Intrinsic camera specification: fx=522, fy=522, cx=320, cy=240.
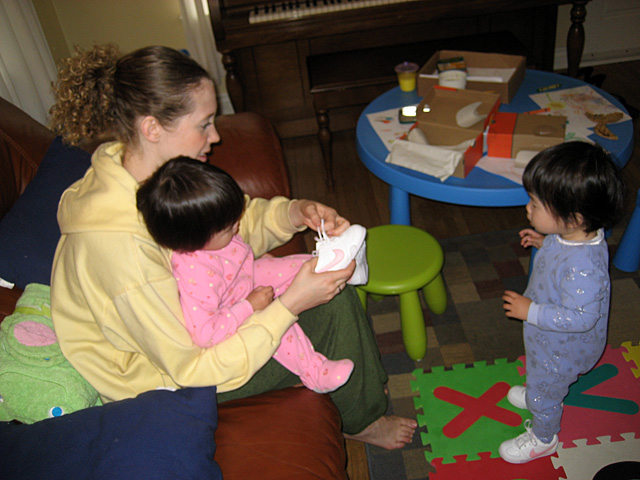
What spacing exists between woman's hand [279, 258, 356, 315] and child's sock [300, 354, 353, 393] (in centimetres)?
16

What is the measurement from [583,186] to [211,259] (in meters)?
0.88

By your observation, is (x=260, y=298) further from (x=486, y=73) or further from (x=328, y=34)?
(x=328, y=34)

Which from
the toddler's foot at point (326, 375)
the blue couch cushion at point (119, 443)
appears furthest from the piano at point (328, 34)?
the blue couch cushion at point (119, 443)

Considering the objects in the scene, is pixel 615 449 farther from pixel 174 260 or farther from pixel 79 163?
pixel 79 163

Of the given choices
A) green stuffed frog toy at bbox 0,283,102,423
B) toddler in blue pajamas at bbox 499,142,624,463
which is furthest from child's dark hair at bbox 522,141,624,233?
green stuffed frog toy at bbox 0,283,102,423

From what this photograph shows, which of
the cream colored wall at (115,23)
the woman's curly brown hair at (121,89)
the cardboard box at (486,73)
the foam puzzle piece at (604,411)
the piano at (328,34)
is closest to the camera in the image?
the woman's curly brown hair at (121,89)

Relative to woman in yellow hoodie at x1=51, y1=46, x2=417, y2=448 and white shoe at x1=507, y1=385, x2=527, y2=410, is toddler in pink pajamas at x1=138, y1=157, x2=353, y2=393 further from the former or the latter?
white shoe at x1=507, y1=385, x2=527, y2=410

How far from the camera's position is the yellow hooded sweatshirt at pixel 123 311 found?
3.57 ft

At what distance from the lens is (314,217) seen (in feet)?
4.71

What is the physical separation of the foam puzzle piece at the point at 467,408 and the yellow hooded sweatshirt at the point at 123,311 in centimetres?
72

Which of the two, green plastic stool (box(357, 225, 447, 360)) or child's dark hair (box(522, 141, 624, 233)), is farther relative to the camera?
green plastic stool (box(357, 225, 447, 360))

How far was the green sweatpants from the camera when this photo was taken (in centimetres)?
131

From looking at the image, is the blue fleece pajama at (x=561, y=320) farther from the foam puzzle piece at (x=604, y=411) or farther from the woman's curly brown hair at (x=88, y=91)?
the woman's curly brown hair at (x=88, y=91)

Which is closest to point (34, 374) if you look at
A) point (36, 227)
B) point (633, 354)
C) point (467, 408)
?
point (36, 227)
